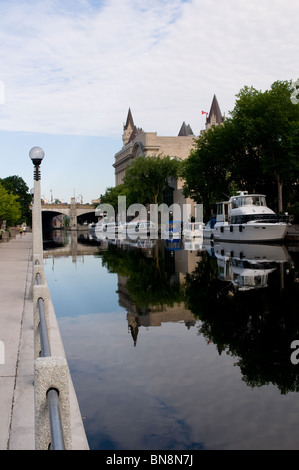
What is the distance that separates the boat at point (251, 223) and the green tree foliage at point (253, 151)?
6216 millimetres

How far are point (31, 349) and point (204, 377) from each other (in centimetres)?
272

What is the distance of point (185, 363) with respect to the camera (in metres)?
7.52

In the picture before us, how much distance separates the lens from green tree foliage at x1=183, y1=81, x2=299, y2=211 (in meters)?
46.8

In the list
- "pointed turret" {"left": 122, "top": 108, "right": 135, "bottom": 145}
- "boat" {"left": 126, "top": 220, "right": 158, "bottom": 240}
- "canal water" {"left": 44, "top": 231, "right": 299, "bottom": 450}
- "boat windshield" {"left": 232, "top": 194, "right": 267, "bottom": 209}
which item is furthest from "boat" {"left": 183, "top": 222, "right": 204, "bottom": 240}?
"pointed turret" {"left": 122, "top": 108, "right": 135, "bottom": 145}

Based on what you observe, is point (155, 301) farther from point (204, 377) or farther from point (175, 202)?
point (175, 202)

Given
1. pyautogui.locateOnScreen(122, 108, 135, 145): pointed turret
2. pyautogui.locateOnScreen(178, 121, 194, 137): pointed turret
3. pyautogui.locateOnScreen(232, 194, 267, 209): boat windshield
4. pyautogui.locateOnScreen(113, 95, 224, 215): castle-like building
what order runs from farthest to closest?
pyautogui.locateOnScreen(122, 108, 135, 145): pointed turret
pyautogui.locateOnScreen(178, 121, 194, 137): pointed turret
pyautogui.locateOnScreen(113, 95, 224, 215): castle-like building
pyautogui.locateOnScreen(232, 194, 267, 209): boat windshield

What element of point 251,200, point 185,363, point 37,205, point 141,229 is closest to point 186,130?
point 141,229

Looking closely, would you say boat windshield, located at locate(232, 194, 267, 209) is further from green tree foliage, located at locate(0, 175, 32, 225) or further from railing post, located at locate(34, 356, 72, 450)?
green tree foliage, located at locate(0, 175, 32, 225)

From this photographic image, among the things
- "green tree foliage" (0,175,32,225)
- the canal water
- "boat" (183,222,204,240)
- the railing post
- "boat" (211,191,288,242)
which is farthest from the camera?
"green tree foliage" (0,175,32,225)

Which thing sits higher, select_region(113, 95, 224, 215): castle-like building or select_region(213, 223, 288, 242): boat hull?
select_region(113, 95, 224, 215): castle-like building

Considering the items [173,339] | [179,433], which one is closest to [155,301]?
[173,339]

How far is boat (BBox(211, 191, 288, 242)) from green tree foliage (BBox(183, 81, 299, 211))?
6216mm

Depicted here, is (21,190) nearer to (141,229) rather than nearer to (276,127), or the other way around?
(141,229)
